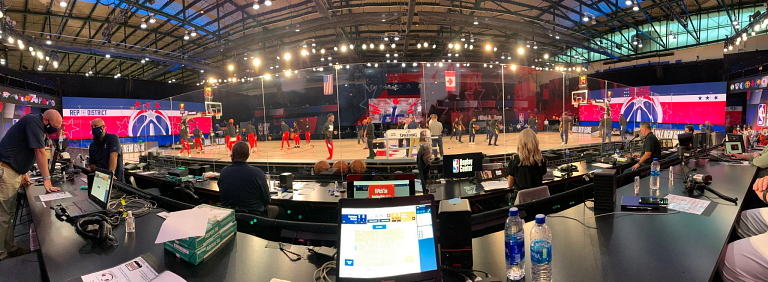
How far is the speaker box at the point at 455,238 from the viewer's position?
1.27 meters

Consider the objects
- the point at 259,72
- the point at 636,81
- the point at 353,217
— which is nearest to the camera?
the point at 353,217

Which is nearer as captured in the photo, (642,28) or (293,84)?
(293,84)

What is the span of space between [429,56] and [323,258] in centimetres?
1957

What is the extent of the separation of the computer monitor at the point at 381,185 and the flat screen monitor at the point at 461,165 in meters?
1.56

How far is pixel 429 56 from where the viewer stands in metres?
20.0

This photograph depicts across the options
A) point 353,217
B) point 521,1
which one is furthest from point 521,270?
point 521,1

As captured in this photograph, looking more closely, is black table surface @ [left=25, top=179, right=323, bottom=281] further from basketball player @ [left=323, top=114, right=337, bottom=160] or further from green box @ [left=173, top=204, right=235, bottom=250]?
basketball player @ [left=323, top=114, right=337, bottom=160]

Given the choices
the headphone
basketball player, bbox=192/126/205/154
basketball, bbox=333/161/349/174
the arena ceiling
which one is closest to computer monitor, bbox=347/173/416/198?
the headphone

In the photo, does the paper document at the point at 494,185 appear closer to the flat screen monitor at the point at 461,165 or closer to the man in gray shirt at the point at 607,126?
the flat screen monitor at the point at 461,165

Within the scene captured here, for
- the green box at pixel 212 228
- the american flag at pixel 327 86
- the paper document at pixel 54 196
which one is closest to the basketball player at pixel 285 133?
the american flag at pixel 327 86

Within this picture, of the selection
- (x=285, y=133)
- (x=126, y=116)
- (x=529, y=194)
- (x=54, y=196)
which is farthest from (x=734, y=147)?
(x=126, y=116)

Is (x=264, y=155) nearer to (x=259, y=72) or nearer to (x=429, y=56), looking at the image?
(x=259, y=72)

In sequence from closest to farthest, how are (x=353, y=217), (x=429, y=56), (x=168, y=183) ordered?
(x=353, y=217)
(x=168, y=183)
(x=429, y=56)

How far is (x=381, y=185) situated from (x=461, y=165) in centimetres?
178
